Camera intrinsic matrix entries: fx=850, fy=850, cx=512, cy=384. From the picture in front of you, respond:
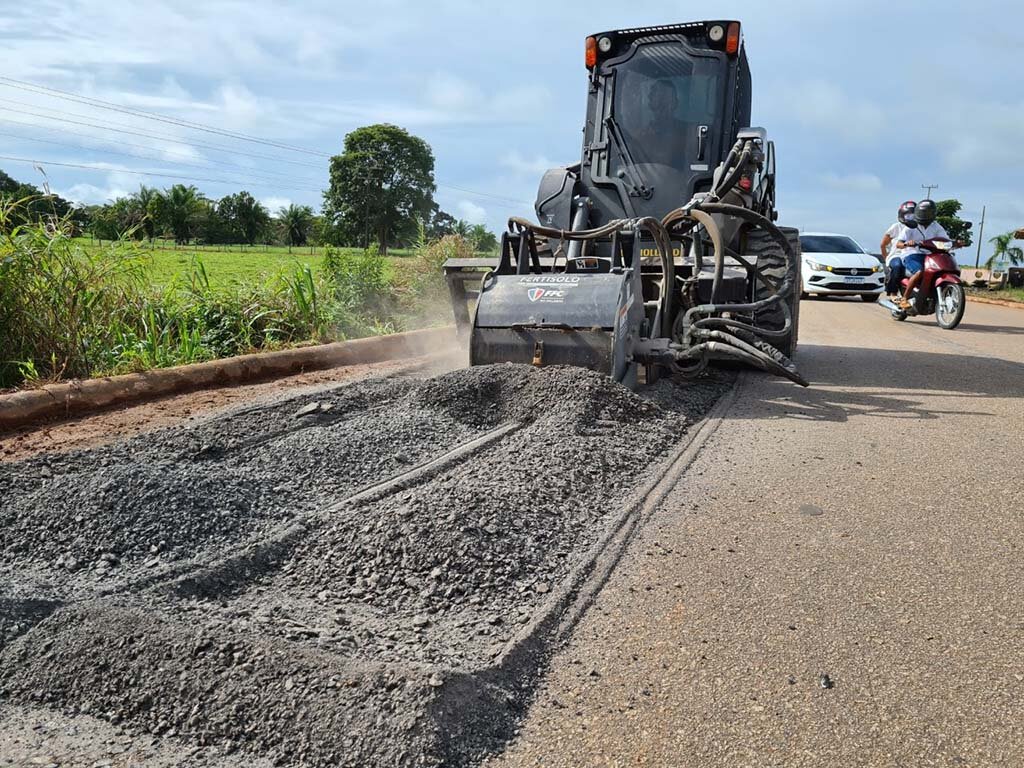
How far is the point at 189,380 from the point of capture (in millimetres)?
6570

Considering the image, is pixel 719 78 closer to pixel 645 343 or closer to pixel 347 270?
pixel 645 343

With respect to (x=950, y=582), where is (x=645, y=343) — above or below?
above

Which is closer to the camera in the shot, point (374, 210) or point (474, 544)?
point (474, 544)

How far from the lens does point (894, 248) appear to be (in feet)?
44.1

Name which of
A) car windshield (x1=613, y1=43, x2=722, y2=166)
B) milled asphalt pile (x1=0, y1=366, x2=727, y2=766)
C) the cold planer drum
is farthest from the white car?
milled asphalt pile (x1=0, y1=366, x2=727, y2=766)

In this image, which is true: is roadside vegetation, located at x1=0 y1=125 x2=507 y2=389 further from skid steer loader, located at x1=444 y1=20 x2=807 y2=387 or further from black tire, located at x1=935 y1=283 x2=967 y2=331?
black tire, located at x1=935 y1=283 x2=967 y2=331

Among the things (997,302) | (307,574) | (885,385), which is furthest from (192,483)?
(997,302)

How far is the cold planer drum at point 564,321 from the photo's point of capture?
5.75 meters

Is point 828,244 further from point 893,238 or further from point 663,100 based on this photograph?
point 663,100

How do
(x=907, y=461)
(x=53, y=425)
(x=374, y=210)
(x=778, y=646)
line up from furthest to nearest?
(x=374, y=210) → (x=53, y=425) → (x=907, y=461) → (x=778, y=646)

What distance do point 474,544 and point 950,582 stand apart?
171cm

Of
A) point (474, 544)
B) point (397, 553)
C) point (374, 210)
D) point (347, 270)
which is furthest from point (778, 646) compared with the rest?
point (374, 210)

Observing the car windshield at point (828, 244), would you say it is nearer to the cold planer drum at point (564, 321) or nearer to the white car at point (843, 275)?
the white car at point (843, 275)

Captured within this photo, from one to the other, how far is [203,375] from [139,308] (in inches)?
60.5
